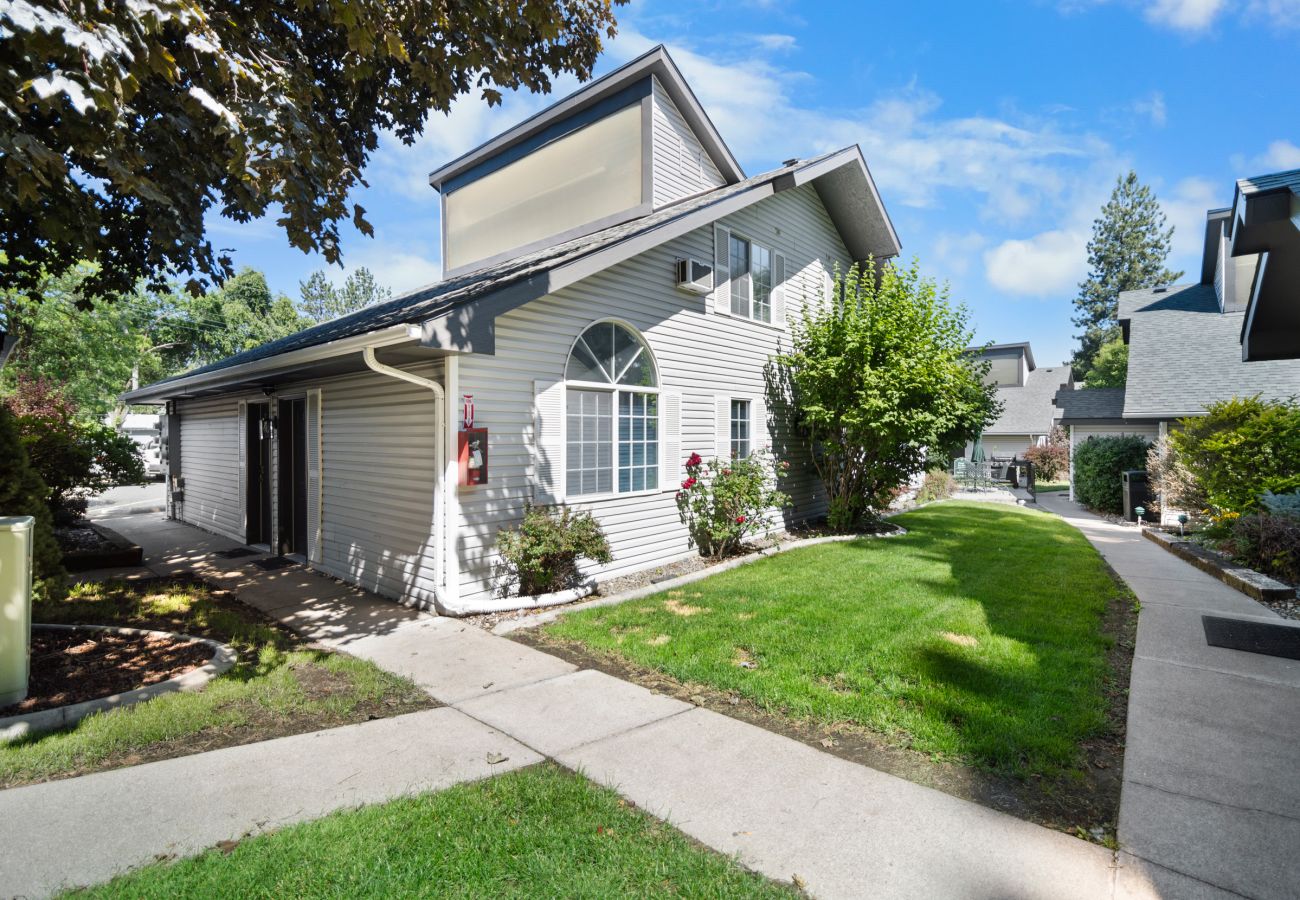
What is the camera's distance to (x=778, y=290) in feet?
35.8

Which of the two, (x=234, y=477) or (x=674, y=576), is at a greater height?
(x=234, y=477)

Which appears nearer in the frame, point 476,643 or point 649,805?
point 649,805

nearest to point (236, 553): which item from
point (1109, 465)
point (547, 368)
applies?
point (547, 368)

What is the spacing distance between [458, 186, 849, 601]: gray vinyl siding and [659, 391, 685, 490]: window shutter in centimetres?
9

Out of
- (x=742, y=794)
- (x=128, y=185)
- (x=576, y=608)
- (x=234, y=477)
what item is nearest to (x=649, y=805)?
(x=742, y=794)

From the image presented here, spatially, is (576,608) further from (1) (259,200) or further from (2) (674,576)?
(1) (259,200)

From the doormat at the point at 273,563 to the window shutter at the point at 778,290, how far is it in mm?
8579

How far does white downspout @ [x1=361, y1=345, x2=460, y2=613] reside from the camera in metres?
6.00

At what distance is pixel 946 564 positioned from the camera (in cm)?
825

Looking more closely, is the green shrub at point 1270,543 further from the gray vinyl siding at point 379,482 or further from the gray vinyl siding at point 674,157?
the gray vinyl siding at point 379,482

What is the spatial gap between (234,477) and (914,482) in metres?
16.4

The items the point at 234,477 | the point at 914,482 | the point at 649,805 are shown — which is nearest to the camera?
the point at 649,805

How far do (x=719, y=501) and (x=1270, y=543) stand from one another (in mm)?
6607

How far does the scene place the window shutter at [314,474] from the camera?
8.09 metres
